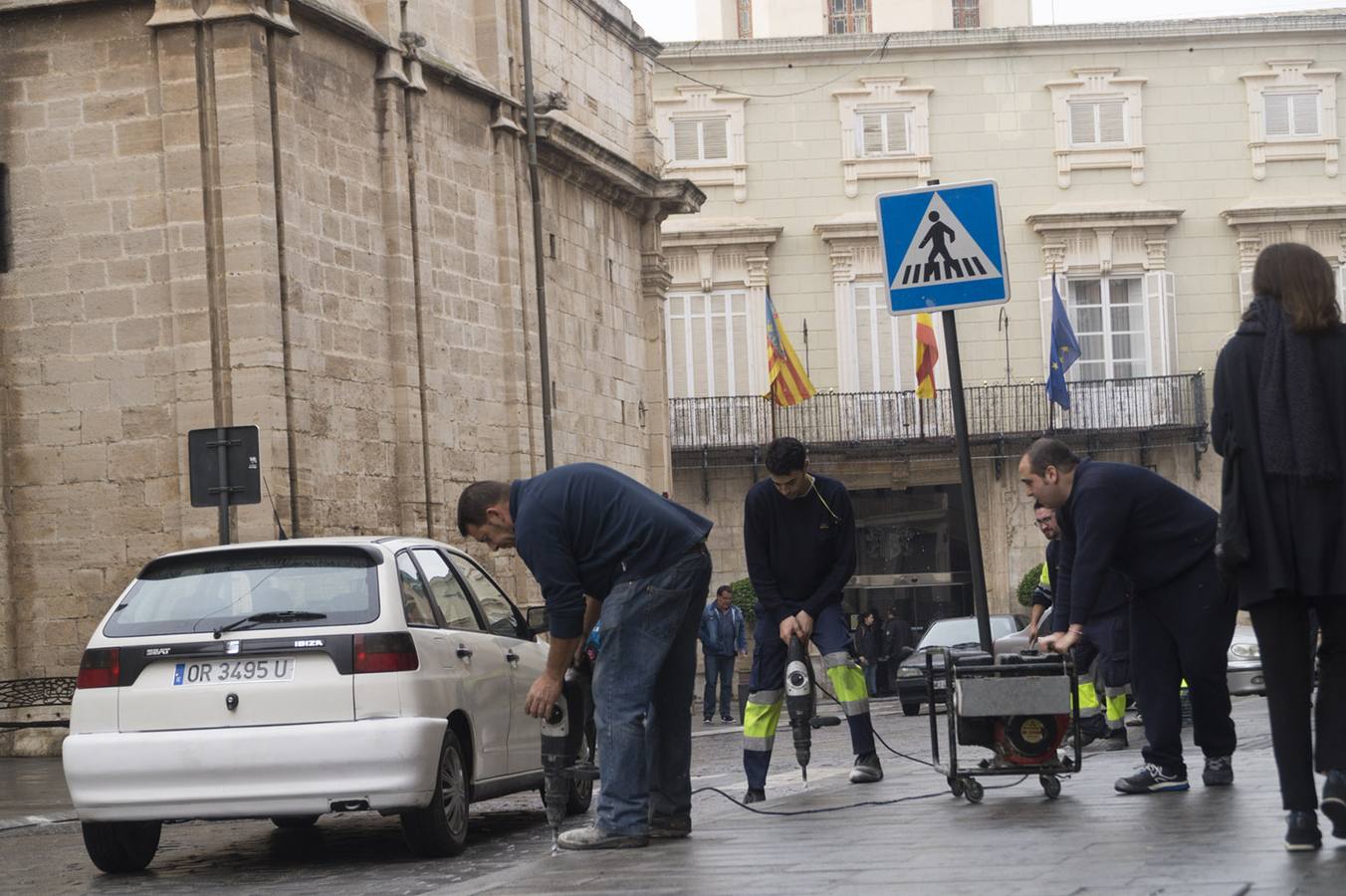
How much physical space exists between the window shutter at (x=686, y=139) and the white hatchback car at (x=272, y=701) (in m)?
31.8

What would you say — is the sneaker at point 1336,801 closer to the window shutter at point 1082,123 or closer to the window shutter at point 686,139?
the window shutter at point 686,139

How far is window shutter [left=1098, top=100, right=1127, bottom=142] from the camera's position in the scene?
41562mm

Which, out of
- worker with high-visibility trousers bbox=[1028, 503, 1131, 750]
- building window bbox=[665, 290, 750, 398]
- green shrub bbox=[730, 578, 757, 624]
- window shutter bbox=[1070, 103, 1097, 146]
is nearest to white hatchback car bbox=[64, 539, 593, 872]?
worker with high-visibility trousers bbox=[1028, 503, 1131, 750]

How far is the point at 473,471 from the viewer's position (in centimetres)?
2484

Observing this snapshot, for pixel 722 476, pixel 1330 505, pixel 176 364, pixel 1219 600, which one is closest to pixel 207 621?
pixel 1219 600

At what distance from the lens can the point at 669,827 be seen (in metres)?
8.67

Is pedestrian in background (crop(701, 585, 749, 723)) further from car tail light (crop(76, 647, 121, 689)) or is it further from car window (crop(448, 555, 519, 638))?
car tail light (crop(76, 647, 121, 689))

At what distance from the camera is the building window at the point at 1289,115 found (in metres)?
41.7

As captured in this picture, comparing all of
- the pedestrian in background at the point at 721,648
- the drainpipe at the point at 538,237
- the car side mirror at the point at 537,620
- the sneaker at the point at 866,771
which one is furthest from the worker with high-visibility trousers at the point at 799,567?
the pedestrian in background at the point at 721,648

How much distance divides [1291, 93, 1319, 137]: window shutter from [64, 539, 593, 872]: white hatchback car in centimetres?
3477

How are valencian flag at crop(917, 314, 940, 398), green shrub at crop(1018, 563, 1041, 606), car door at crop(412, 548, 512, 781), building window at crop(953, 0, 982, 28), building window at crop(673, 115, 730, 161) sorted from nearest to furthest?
car door at crop(412, 548, 512, 781), valencian flag at crop(917, 314, 940, 398), green shrub at crop(1018, 563, 1041, 606), building window at crop(673, 115, 730, 161), building window at crop(953, 0, 982, 28)

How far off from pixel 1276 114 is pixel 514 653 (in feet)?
111

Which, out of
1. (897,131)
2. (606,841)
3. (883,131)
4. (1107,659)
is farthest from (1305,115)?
(606,841)

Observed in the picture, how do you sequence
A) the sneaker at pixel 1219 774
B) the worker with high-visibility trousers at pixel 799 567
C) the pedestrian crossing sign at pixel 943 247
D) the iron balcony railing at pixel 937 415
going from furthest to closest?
the iron balcony railing at pixel 937 415 < the worker with high-visibility trousers at pixel 799 567 < the pedestrian crossing sign at pixel 943 247 < the sneaker at pixel 1219 774
